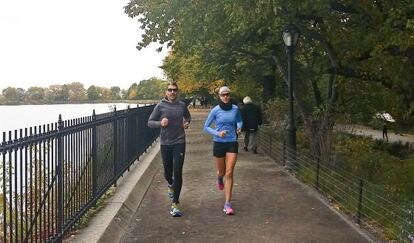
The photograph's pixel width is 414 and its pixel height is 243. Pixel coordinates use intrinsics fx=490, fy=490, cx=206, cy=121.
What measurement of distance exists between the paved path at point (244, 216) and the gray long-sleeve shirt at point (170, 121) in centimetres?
117

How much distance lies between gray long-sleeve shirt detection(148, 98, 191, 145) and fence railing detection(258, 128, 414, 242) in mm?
2782

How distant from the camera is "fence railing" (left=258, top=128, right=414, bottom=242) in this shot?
6.36 metres

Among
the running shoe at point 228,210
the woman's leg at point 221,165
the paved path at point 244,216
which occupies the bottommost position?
the paved path at point 244,216

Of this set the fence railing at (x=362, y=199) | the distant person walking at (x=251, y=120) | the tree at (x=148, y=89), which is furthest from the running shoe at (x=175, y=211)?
the tree at (x=148, y=89)

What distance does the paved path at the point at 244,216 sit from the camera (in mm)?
6363

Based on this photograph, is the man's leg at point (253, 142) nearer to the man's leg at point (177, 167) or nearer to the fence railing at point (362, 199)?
the fence railing at point (362, 199)

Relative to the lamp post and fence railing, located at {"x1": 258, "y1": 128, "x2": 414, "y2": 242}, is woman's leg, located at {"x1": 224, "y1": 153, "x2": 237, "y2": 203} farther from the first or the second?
the lamp post

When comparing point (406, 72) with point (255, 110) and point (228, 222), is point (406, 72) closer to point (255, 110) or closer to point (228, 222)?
point (255, 110)

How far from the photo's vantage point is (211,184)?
1009 centimetres

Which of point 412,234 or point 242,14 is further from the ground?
point 242,14

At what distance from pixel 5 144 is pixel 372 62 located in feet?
36.1

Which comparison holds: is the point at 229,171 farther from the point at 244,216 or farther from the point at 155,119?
the point at 155,119

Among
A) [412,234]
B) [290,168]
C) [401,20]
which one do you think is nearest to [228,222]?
[412,234]

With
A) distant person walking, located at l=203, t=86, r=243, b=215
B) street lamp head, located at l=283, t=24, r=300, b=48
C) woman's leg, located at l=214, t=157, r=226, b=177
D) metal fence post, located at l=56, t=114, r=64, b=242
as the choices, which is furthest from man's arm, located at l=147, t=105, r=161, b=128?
street lamp head, located at l=283, t=24, r=300, b=48
